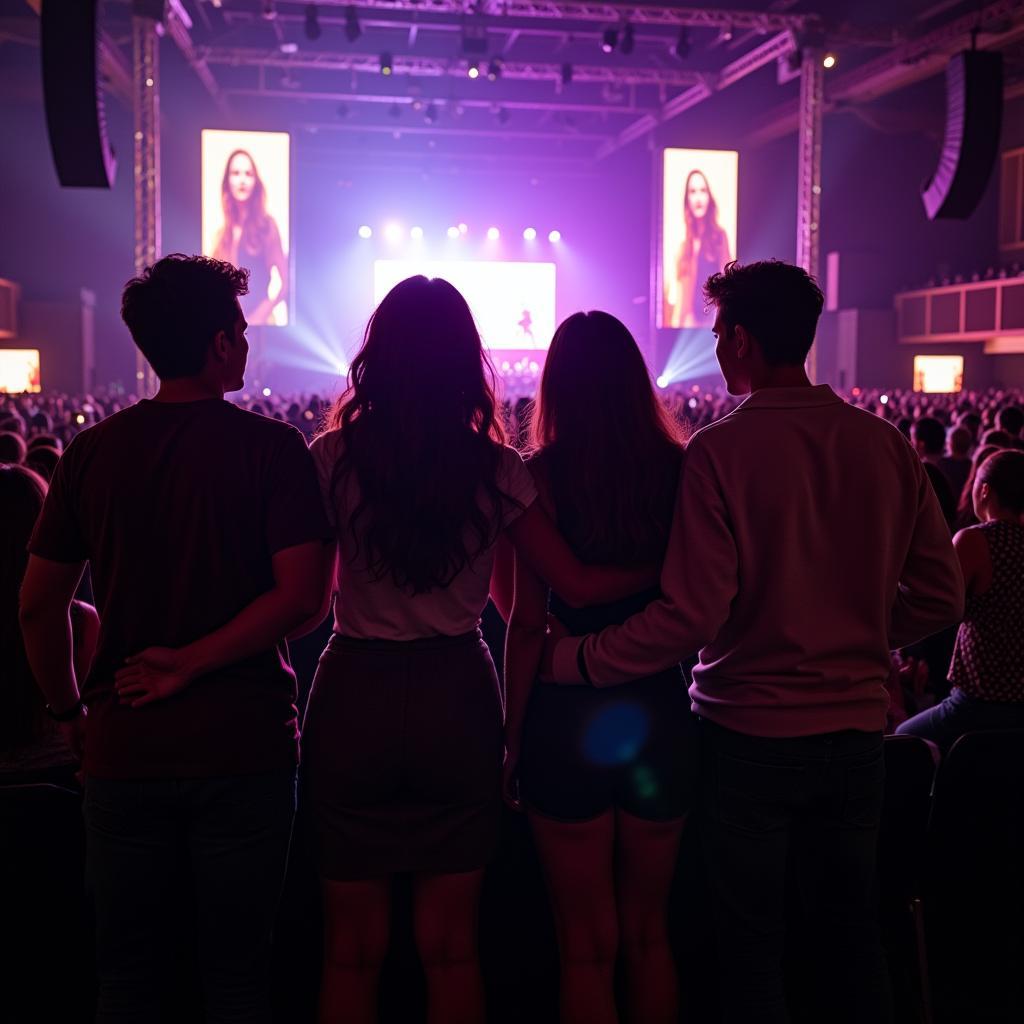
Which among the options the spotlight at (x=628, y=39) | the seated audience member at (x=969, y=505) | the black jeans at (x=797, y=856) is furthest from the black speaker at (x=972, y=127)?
the black jeans at (x=797, y=856)

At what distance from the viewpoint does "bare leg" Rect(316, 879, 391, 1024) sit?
1817 millimetres

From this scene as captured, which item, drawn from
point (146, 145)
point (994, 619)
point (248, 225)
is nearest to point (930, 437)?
point (994, 619)

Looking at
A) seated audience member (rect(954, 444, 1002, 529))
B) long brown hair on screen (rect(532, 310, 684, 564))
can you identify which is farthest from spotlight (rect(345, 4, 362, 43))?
long brown hair on screen (rect(532, 310, 684, 564))

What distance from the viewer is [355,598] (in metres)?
1.81

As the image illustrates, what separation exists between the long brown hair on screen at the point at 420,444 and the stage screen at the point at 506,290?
79.7 ft

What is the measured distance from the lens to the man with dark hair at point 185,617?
1.64 metres

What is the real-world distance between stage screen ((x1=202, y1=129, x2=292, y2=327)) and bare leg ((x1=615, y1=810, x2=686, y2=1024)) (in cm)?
1501

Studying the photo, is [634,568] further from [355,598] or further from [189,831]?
[189,831]

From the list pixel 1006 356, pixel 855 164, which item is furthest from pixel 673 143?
pixel 1006 356

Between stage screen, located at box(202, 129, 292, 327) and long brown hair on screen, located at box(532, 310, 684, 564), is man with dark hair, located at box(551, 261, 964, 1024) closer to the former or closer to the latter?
long brown hair on screen, located at box(532, 310, 684, 564)

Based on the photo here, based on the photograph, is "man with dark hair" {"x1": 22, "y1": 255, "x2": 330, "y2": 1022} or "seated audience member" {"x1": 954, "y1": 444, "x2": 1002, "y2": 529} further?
"seated audience member" {"x1": 954, "y1": 444, "x2": 1002, "y2": 529}

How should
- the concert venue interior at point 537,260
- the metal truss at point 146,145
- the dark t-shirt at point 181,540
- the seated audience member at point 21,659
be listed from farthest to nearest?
the metal truss at point 146,145 < the seated audience member at point 21,659 < the concert venue interior at point 537,260 < the dark t-shirt at point 181,540

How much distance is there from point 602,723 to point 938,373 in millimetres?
21880

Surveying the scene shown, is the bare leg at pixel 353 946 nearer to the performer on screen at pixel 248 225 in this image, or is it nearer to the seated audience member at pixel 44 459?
the seated audience member at pixel 44 459
